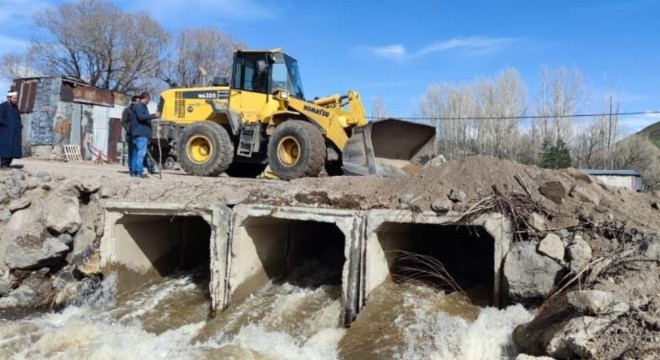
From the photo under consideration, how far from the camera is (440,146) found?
33.5 m

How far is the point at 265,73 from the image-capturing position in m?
10.9

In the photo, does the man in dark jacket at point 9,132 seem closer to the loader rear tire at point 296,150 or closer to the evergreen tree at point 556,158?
the loader rear tire at point 296,150

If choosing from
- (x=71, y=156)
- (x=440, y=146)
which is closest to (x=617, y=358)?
(x=71, y=156)

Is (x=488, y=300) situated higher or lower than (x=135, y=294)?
higher

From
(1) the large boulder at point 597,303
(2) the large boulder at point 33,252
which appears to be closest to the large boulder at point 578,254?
(1) the large boulder at point 597,303

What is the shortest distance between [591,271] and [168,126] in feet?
30.7

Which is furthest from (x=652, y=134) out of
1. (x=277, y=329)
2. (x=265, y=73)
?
(x=277, y=329)

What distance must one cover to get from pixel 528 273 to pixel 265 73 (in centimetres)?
670

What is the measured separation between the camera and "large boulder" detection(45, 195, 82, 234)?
8273 mm

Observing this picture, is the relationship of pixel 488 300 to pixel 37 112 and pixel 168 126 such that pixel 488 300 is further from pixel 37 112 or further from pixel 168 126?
pixel 37 112

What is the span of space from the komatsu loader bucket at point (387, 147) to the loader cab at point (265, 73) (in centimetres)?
203

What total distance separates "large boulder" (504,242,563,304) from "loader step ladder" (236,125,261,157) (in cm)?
582

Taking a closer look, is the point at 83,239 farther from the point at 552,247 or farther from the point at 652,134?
the point at 652,134

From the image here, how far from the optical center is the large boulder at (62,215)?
27.1ft
